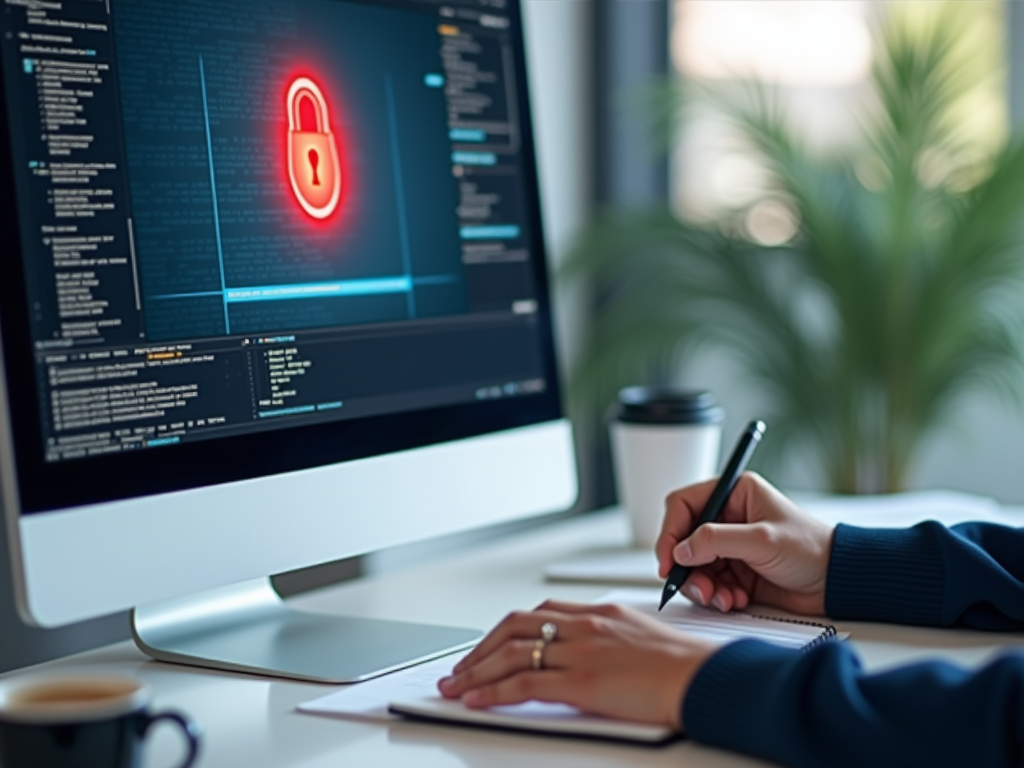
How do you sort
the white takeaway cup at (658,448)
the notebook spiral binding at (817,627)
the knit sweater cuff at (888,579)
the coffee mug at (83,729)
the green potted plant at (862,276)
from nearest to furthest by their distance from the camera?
the coffee mug at (83,729) < the notebook spiral binding at (817,627) < the knit sweater cuff at (888,579) < the white takeaway cup at (658,448) < the green potted plant at (862,276)

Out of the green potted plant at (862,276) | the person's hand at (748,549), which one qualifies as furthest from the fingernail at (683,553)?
the green potted plant at (862,276)

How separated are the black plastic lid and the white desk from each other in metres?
0.20

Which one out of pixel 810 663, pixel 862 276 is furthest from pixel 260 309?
pixel 862 276

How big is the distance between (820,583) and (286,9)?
0.67 metres

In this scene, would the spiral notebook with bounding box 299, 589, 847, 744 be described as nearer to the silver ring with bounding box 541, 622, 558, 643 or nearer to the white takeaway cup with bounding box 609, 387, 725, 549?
the silver ring with bounding box 541, 622, 558, 643

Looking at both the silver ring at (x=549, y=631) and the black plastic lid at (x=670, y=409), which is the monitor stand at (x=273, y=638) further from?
the black plastic lid at (x=670, y=409)

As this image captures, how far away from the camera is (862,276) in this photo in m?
2.37

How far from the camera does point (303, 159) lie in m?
1.12

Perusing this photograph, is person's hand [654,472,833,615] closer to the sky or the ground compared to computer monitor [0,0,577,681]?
closer to the ground

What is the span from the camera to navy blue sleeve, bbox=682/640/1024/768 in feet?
2.51

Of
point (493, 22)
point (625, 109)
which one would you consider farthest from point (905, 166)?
point (493, 22)

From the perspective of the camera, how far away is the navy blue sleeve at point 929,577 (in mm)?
1139

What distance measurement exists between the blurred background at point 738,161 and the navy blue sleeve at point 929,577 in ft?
3.07

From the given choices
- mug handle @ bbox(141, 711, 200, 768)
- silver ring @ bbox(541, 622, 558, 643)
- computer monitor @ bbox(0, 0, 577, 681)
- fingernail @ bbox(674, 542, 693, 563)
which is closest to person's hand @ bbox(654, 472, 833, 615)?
fingernail @ bbox(674, 542, 693, 563)
